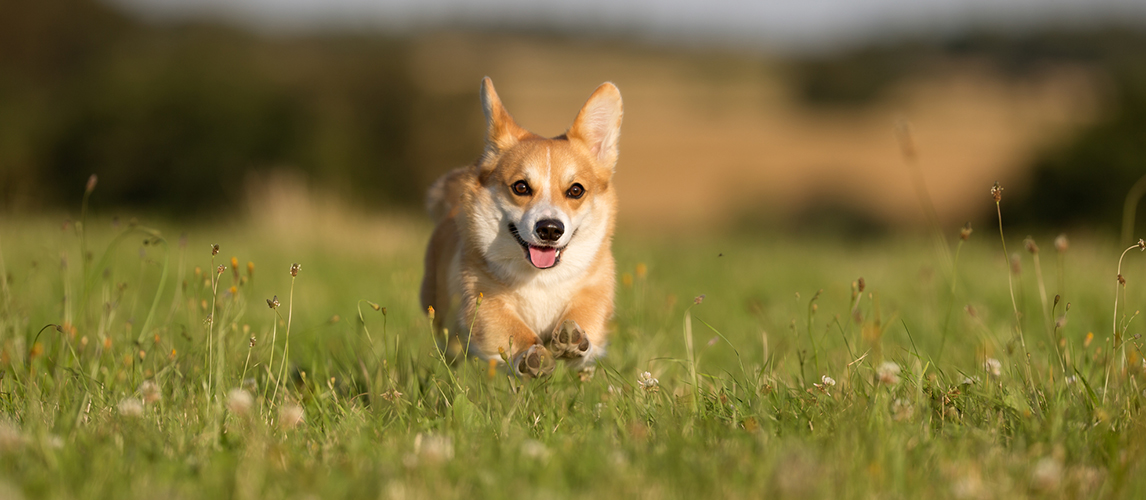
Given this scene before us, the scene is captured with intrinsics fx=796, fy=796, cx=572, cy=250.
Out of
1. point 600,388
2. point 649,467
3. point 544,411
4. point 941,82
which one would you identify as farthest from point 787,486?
point 941,82

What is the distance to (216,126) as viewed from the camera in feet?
67.4

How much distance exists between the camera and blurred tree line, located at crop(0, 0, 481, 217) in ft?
65.8

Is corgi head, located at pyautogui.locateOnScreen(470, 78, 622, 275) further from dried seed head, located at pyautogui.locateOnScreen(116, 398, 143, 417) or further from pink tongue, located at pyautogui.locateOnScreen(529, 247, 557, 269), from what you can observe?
dried seed head, located at pyautogui.locateOnScreen(116, 398, 143, 417)

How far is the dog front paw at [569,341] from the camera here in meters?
3.17

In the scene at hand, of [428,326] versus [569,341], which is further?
[428,326]

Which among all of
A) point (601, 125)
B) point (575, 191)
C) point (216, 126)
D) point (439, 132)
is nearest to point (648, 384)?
point (575, 191)

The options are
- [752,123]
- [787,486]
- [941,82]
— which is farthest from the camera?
[941,82]

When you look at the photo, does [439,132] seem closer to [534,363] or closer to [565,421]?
[534,363]

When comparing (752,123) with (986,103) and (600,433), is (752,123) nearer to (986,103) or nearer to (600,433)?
(986,103)

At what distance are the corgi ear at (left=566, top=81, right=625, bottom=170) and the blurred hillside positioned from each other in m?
1.29

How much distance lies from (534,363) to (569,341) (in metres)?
0.22

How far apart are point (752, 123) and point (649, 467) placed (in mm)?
44251

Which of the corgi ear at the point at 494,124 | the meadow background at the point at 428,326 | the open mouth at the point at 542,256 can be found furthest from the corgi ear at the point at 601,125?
the open mouth at the point at 542,256

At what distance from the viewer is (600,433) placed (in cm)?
255
